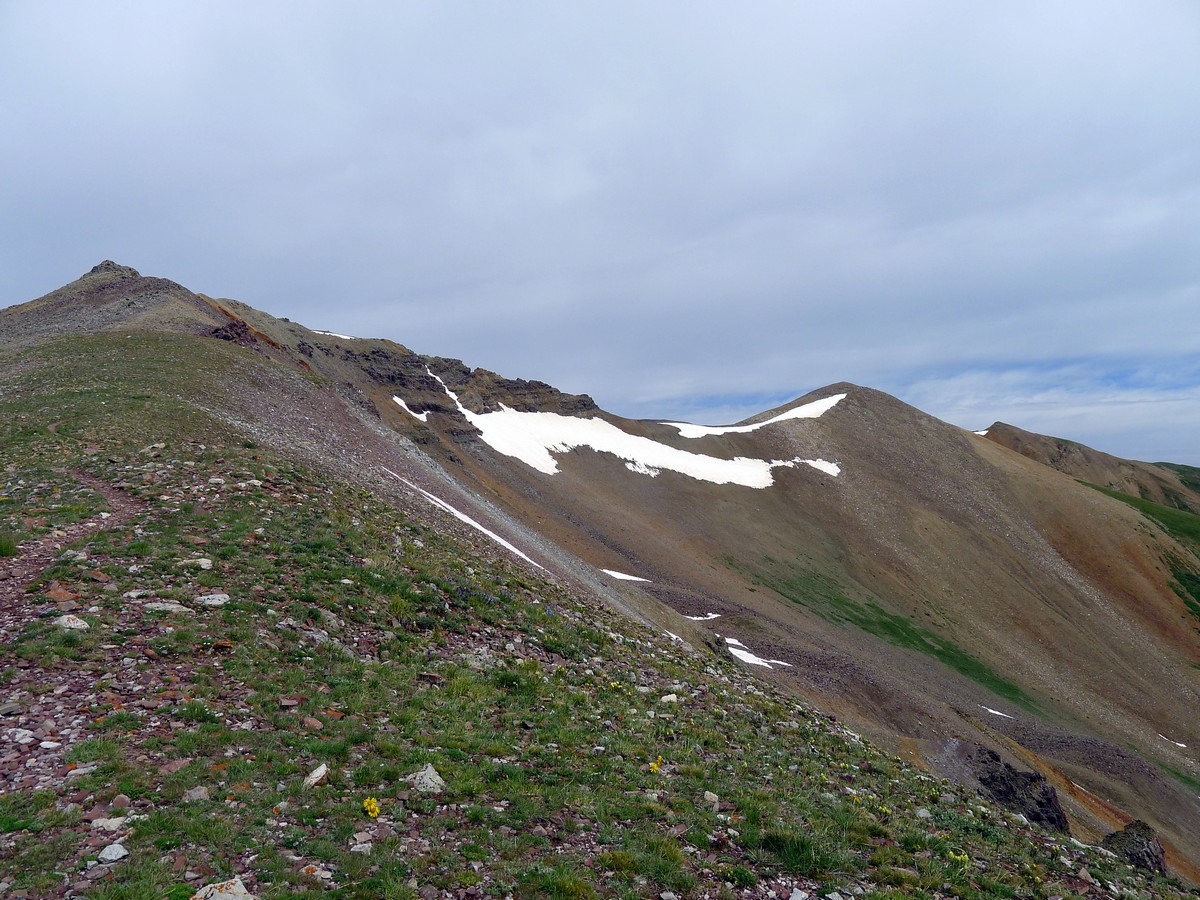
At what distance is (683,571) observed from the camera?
5938 cm

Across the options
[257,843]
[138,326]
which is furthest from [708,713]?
[138,326]

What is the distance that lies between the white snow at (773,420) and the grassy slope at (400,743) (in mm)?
81312

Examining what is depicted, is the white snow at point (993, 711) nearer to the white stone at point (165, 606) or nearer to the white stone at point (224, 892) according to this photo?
the white stone at point (165, 606)

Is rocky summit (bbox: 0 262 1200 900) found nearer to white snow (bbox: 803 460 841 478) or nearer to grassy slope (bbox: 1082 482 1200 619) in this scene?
grassy slope (bbox: 1082 482 1200 619)

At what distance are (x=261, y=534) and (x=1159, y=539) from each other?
110 metres

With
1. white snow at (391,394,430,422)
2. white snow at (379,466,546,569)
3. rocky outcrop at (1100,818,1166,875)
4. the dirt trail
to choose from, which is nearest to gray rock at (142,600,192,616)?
the dirt trail

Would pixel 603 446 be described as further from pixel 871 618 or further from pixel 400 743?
pixel 400 743

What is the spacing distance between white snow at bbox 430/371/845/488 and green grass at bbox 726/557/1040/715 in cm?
1967

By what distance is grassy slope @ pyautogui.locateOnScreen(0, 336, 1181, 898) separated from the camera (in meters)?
7.64

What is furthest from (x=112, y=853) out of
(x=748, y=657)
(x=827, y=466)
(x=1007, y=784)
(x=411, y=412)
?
(x=827, y=466)

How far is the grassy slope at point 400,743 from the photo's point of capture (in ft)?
25.1

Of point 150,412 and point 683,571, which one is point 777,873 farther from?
point 683,571

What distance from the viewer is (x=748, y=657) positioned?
121 feet

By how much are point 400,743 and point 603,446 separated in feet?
256
